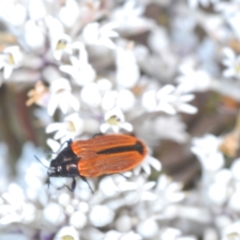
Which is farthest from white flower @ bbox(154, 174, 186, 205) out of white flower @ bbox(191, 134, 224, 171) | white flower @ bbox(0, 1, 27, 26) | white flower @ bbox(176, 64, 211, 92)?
white flower @ bbox(0, 1, 27, 26)

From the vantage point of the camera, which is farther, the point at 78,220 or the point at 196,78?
the point at 196,78

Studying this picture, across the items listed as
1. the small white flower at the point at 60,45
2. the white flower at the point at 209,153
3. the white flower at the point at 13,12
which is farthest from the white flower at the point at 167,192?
the white flower at the point at 13,12

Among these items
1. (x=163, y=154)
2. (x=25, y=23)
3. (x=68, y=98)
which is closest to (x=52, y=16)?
(x=25, y=23)

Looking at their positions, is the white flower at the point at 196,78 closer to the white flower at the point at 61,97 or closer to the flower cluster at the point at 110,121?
the flower cluster at the point at 110,121

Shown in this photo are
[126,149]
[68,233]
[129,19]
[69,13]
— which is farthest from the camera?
[129,19]

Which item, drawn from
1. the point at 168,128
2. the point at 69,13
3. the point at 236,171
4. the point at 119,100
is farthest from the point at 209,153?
the point at 69,13

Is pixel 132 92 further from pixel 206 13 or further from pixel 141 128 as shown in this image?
pixel 206 13

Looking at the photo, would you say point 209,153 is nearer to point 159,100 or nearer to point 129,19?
point 159,100
